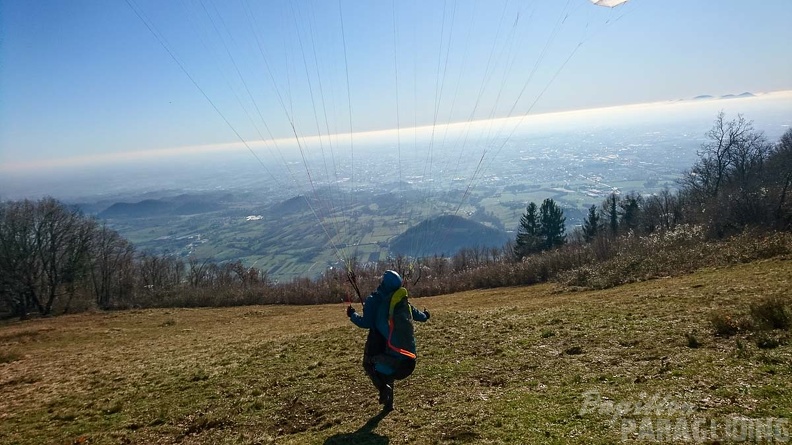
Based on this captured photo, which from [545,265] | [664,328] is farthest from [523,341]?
[545,265]

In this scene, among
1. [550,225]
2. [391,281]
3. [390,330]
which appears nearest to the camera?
[390,330]

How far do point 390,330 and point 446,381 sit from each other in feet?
11.2

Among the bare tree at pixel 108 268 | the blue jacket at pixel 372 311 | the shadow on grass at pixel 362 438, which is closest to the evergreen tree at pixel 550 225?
the blue jacket at pixel 372 311

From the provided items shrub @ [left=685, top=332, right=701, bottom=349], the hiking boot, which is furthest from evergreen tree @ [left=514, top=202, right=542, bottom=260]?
the hiking boot

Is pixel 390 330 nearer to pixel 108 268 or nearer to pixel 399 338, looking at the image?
pixel 399 338

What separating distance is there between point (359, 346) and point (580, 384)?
8197mm

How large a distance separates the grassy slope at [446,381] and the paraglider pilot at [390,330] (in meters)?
1.07

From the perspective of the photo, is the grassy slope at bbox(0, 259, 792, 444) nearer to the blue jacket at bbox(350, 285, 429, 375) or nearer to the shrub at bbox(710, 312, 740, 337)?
the shrub at bbox(710, 312, 740, 337)

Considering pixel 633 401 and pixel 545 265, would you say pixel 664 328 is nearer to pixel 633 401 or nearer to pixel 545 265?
pixel 633 401

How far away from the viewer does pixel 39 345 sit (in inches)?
1002

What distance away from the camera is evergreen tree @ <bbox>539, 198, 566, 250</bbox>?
64.9 metres

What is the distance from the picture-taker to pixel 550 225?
65.6 m

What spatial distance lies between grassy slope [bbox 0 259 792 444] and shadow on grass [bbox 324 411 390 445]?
4cm

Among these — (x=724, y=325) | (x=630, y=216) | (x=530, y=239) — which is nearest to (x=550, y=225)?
(x=530, y=239)
